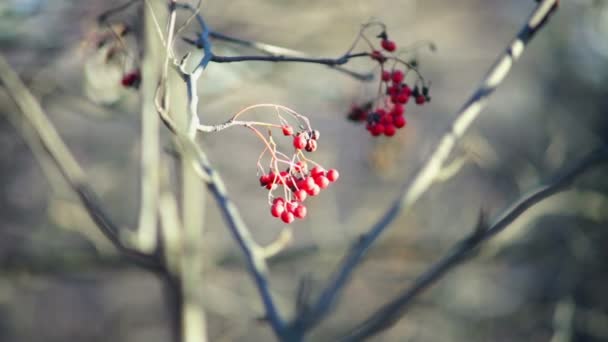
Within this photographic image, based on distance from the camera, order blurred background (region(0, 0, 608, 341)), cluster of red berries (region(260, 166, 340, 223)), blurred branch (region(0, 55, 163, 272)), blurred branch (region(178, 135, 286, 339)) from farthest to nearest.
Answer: blurred background (region(0, 0, 608, 341)) → blurred branch (region(0, 55, 163, 272)) → blurred branch (region(178, 135, 286, 339)) → cluster of red berries (region(260, 166, 340, 223))

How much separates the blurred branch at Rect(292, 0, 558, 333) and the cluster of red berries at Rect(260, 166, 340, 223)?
37cm

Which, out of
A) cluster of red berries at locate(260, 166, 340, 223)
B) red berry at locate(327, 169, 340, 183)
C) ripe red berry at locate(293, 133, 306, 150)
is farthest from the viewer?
red berry at locate(327, 169, 340, 183)

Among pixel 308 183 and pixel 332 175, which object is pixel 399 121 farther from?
pixel 308 183

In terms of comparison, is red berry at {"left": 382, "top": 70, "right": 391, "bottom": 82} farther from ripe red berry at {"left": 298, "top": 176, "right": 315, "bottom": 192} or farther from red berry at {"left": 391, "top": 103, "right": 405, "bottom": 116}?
ripe red berry at {"left": 298, "top": 176, "right": 315, "bottom": 192}

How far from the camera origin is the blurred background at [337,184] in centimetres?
332

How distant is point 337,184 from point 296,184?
5.83 m

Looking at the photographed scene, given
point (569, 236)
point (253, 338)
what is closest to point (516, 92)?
point (569, 236)

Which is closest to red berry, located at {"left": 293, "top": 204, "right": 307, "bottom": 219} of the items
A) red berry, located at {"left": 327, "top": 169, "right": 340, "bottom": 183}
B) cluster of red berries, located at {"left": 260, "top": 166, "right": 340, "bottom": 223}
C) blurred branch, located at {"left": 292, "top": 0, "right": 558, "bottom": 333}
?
cluster of red berries, located at {"left": 260, "top": 166, "right": 340, "bottom": 223}

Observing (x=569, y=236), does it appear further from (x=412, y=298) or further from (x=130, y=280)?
(x=130, y=280)

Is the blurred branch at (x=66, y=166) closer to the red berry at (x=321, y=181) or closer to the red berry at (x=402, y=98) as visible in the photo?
the red berry at (x=321, y=181)

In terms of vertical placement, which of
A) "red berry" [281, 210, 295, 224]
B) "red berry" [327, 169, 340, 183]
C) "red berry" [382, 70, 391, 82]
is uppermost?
"red berry" [382, 70, 391, 82]

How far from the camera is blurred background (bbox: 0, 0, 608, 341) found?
131 inches

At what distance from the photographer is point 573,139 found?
5.48m

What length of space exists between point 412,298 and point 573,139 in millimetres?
4468
